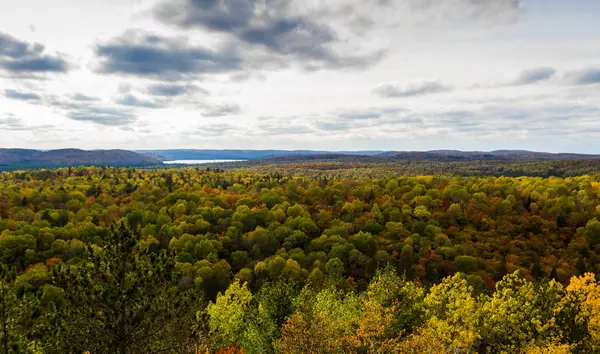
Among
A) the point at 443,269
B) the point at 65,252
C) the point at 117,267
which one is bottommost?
the point at 443,269

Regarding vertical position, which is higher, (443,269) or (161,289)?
(161,289)

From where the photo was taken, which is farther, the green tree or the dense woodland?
the dense woodland

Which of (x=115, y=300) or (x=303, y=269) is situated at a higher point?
(x=115, y=300)

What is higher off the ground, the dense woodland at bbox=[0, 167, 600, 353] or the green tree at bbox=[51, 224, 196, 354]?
the green tree at bbox=[51, 224, 196, 354]

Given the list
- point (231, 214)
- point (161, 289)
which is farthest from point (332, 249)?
point (161, 289)

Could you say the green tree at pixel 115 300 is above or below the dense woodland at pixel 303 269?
above

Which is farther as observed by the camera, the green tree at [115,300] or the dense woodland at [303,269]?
the dense woodland at [303,269]

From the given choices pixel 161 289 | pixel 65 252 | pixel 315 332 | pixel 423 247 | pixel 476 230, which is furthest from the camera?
pixel 476 230

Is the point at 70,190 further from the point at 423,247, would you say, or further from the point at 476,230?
the point at 476,230
